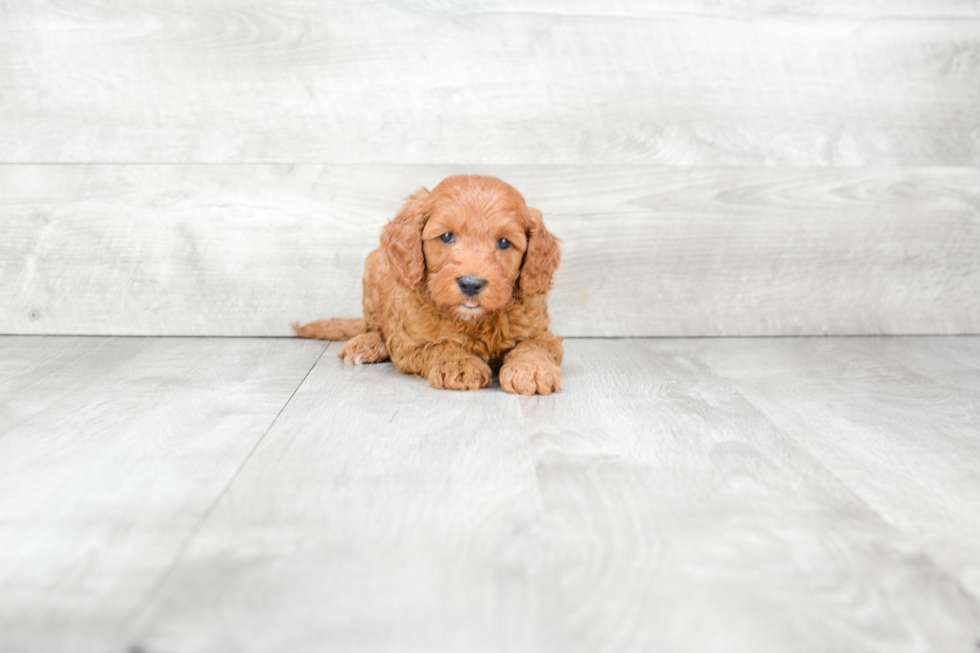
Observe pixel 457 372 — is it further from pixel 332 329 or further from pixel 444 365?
pixel 332 329

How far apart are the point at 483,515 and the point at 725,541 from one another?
0.41 metres

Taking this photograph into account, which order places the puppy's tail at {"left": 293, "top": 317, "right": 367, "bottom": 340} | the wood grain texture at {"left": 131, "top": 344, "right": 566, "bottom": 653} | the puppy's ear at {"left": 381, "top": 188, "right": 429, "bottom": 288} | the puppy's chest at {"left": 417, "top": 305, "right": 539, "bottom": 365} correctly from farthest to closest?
the puppy's tail at {"left": 293, "top": 317, "right": 367, "bottom": 340} < the puppy's chest at {"left": 417, "top": 305, "right": 539, "bottom": 365} < the puppy's ear at {"left": 381, "top": 188, "right": 429, "bottom": 288} < the wood grain texture at {"left": 131, "top": 344, "right": 566, "bottom": 653}

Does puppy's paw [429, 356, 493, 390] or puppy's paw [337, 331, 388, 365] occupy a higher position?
puppy's paw [429, 356, 493, 390]

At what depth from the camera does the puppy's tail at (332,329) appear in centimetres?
294

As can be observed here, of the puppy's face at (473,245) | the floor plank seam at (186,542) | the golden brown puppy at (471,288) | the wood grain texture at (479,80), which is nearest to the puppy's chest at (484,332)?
the golden brown puppy at (471,288)

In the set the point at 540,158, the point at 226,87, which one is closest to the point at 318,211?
the point at 226,87

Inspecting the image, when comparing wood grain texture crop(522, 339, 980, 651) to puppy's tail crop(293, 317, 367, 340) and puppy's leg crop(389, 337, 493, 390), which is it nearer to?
puppy's leg crop(389, 337, 493, 390)

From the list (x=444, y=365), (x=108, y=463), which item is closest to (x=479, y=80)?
(x=444, y=365)

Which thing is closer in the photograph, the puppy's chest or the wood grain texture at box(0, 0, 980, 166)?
the puppy's chest

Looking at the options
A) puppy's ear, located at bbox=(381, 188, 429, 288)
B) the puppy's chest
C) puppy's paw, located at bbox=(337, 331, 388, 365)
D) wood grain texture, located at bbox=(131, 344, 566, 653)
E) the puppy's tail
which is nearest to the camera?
wood grain texture, located at bbox=(131, 344, 566, 653)

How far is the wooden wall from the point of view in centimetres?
300

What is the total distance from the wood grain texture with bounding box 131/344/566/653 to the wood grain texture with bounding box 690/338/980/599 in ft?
2.22

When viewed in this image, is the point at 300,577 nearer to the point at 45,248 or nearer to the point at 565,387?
the point at 565,387

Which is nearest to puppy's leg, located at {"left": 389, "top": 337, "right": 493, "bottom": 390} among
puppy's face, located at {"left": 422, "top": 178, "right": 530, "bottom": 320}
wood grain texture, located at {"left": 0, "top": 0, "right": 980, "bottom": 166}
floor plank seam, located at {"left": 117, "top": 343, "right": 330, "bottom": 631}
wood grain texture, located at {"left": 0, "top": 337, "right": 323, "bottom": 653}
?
puppy's face, located at {"left": 422, "top": 178, "right": 530, "bottom": 320}
